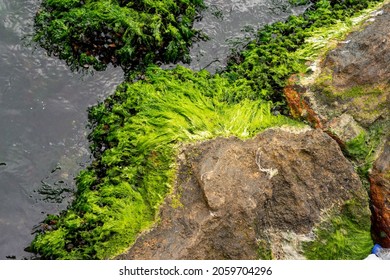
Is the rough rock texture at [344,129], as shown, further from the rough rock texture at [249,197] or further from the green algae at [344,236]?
the green algae at [344,236]

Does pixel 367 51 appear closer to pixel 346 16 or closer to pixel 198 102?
pixel 346 16

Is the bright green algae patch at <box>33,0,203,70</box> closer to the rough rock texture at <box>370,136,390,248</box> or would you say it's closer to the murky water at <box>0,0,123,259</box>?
the murky water at <box>0,0,123,259</box>

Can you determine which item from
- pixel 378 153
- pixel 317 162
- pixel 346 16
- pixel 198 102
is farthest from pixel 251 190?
pixel 346 16

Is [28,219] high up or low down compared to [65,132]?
down

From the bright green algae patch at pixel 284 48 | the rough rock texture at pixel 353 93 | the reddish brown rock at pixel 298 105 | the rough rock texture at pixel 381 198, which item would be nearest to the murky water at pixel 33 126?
the bright green algae patch at pixel 284 48
